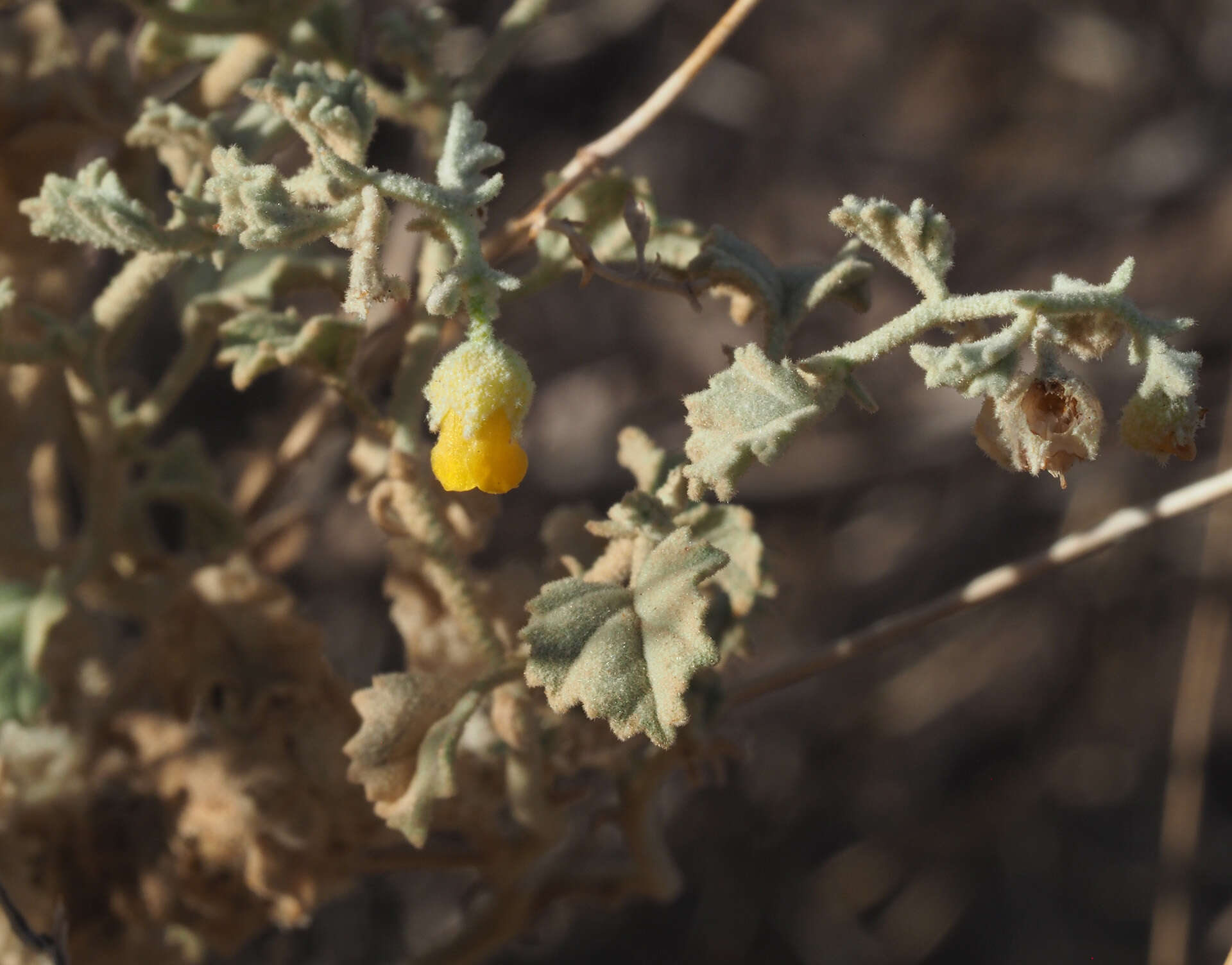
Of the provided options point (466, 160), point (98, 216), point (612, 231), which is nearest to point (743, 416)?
point (466, 160)

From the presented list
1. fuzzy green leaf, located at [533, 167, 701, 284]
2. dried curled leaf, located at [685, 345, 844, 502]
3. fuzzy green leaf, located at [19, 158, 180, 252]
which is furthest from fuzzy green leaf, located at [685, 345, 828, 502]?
fuzzy green leaf, located at [19, 158, 180, 252]

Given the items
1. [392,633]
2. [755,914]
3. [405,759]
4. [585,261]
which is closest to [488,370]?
[585,261]

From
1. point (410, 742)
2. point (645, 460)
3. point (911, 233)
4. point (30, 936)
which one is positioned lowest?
point (30, 936)

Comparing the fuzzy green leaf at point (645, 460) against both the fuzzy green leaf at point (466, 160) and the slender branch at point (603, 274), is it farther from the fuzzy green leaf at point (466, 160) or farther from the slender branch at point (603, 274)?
the fuzzy green leaf at point (466, 160)

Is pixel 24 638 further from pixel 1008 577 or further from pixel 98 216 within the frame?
pixel 1008 577

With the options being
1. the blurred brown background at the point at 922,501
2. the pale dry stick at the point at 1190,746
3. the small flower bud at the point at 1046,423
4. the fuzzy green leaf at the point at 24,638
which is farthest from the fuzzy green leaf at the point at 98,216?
the pale dry stick at the point at 1190,746

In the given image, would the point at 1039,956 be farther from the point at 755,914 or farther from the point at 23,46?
the point at 23,46
